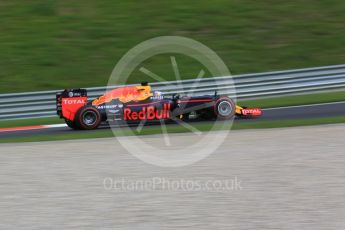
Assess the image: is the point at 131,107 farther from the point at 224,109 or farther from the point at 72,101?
the point at 224,109

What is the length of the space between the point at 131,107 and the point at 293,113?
3.81 meters

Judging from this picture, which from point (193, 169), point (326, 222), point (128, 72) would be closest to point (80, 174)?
point (193, 169)

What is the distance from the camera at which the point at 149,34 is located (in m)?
22.0

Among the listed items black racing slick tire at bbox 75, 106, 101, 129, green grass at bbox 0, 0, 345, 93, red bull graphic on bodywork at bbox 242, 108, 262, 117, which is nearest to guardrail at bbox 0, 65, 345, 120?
green grass at bbox 0, 0, 345, 93

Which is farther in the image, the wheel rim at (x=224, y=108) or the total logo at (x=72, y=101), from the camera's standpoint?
the wheel rim at (x=224, y=108)

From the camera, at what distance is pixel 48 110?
1669 centimetres

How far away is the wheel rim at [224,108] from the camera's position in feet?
45.2

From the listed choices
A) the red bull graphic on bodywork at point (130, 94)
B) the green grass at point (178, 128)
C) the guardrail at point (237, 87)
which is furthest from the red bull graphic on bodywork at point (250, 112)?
the guardrail at point (237, 87)

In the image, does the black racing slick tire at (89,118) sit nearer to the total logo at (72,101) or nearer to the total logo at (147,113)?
the total logo at (72,101)

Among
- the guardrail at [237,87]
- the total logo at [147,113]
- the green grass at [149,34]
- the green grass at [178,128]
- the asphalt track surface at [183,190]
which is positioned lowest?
the asphalt track surface at [183,190]

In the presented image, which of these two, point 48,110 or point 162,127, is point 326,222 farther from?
point 48,110

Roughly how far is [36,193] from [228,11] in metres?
17.3

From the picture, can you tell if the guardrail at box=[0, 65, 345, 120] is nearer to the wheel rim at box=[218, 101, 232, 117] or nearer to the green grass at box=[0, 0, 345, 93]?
the green grass at box=[0, 0, 345, 93]

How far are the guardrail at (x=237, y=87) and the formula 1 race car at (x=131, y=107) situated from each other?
304cm
